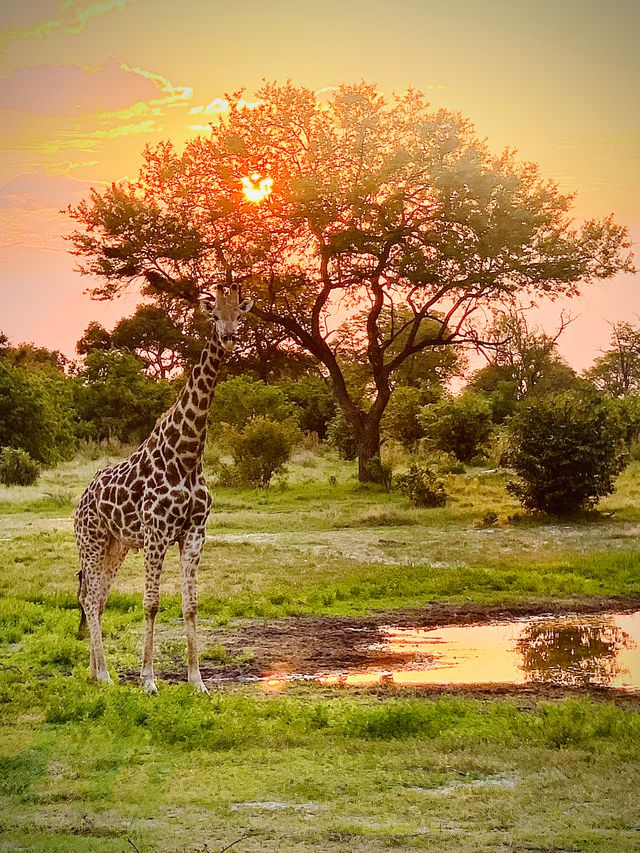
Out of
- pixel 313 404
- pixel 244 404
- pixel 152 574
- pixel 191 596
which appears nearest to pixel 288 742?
pixel 191 596

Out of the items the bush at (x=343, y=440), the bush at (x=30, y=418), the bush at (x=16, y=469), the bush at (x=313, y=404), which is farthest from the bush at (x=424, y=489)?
the bush at (x=313, y=404)

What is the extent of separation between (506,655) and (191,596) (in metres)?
3.60

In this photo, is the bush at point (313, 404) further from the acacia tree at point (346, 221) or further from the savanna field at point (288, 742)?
the savanna field at point (288, 742)

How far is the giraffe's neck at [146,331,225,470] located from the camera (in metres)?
→ 10.5

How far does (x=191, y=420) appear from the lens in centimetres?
1062

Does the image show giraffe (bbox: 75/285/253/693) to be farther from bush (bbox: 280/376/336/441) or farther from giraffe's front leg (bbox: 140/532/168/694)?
bush (bbox: 280/376/336/441)

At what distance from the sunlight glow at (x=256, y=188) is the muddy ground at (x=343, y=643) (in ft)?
72.8

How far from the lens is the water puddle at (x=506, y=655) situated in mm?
10891

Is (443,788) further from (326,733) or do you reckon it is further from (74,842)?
(74,842)

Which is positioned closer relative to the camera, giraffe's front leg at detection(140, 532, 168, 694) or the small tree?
giraffe's front leg at detection(140, 532, 168, 694)

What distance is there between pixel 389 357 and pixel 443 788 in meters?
45.0

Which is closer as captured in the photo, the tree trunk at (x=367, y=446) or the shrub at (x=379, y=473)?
the shrub at (x=379, y=473)

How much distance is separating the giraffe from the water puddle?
4.20ft

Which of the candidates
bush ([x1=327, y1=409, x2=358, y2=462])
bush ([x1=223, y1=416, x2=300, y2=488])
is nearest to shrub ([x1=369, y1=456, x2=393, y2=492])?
bush ([x1=223, y1=416, x2=300, y2=488])
